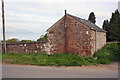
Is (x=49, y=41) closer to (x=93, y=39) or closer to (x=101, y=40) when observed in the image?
(x=93, y=39)

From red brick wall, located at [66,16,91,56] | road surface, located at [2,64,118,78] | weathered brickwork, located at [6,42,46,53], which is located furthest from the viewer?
weathered brickwork, located at [6,42,46,53]

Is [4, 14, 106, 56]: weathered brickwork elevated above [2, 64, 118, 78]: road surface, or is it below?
above

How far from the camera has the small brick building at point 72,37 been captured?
789 inches


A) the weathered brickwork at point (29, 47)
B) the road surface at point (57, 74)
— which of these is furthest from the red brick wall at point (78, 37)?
the road surface at point (57, 74)

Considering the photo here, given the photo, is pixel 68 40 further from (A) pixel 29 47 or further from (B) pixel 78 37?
(A) pixel 29 47

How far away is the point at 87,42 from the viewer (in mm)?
20047

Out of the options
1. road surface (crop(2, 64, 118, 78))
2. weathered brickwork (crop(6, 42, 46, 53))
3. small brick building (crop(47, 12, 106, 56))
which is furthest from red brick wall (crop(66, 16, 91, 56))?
road surface (crop(2, 64, 118, 78))

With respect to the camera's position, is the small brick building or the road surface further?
the small brick building

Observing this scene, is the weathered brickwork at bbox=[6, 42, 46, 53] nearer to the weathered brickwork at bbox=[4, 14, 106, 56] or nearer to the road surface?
the weathered brickwork at bbox=[4, 14, 106, 56]

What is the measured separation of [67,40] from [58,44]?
1244 millimetres

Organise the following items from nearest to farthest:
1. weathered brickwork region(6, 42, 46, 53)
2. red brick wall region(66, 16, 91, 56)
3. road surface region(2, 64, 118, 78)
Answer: road surface region(2, 64, 118, 78), red brick wall region(66, 16, 91, 56), weathered brickwork region(6, 42, 46, 53)

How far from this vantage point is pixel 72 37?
20.7 meters

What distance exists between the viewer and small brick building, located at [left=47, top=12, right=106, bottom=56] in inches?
789

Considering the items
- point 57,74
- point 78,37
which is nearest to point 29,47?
point 78,37
